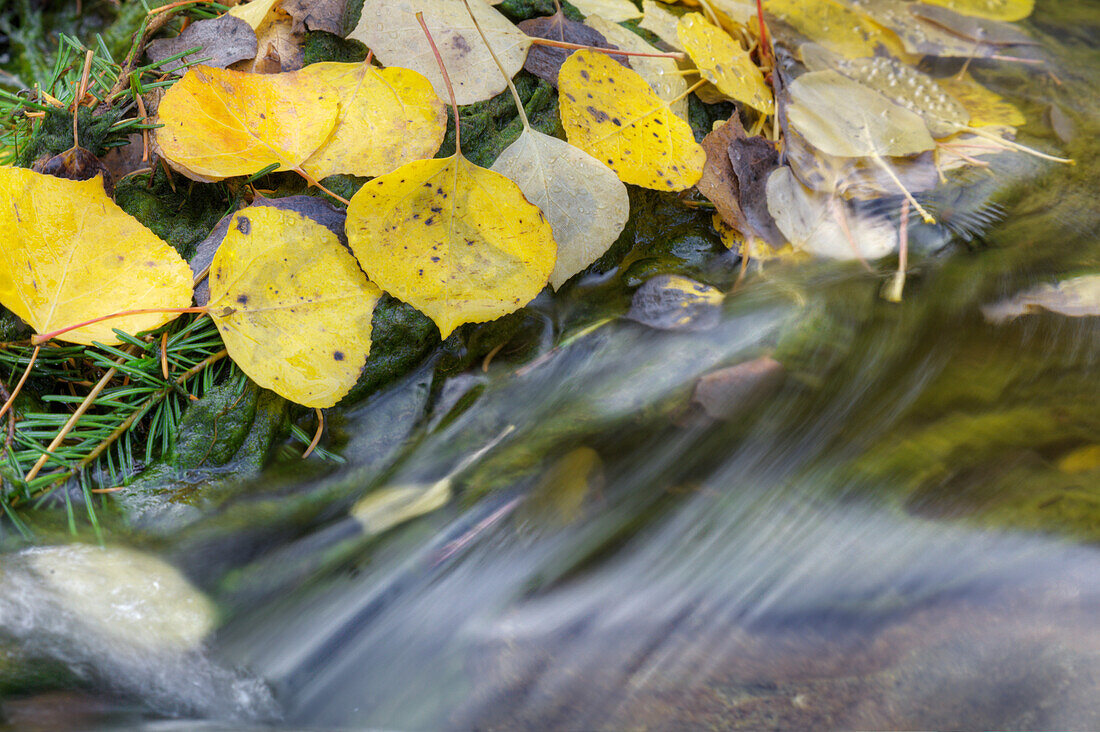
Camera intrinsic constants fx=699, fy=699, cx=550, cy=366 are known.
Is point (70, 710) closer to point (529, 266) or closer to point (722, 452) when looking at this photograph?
point (529, 266)

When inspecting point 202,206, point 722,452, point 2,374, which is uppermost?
point 202,206

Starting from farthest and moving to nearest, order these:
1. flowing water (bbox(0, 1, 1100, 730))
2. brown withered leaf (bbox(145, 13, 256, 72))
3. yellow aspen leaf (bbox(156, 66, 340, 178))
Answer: brown withered leaf (bbox(145, 13, 256, 72)) < yellow aspen leaf (bbox(156, 66, 340, 178)) < flowing water (bbox(0, 1, 1100, 730))

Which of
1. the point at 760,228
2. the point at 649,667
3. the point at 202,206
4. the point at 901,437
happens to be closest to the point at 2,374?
the point at 202,206

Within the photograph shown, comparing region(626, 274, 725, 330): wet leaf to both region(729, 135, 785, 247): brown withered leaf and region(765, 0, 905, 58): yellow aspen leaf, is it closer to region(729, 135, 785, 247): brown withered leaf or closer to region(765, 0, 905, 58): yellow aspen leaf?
region(729, 135, 785, 247): brown withered leaf

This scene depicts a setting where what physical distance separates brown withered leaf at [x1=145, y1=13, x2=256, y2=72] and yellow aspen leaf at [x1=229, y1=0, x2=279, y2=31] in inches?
0.5

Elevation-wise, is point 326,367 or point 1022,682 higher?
point 326,367

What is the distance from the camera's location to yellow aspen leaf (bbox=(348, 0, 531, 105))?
1.04 meters

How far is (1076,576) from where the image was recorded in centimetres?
90

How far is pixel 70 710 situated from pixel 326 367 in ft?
1.59

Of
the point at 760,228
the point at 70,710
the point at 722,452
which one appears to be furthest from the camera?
the point at 760,228

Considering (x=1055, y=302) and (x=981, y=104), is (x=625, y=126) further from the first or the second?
(x=981, y=104)

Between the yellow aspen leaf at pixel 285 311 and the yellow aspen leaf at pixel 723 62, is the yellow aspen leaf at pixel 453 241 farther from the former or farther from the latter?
the yellow aspen leaf at pixel 723 62

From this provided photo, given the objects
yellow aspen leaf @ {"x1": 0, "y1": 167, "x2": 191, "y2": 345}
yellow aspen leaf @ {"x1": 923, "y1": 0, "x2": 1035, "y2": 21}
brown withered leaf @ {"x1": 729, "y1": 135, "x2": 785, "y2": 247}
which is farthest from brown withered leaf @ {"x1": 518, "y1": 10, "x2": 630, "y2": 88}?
yellow aspen leaf @ {"x1": 923, "y1": 0, "x2": 1035, "y2": 21}

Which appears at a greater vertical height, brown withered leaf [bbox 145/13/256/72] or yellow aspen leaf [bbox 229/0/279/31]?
yellow aspen leaf [bbox 229/0/279/31]
